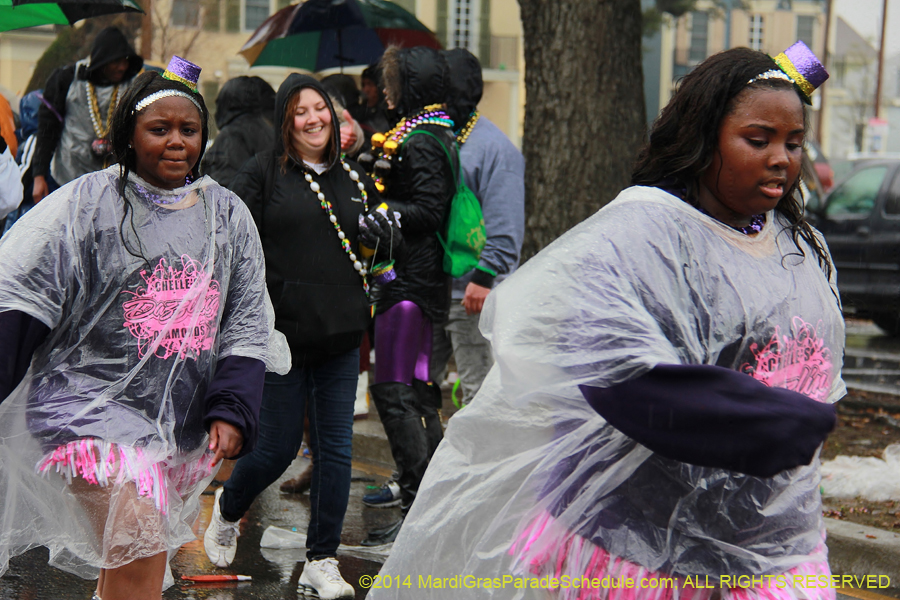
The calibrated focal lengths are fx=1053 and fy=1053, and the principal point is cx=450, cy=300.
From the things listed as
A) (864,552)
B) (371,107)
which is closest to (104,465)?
(864,552)

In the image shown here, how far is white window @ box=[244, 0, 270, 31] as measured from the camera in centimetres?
3250

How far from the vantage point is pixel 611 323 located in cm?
197

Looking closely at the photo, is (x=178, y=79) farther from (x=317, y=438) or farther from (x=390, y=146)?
(x=390, y=146)

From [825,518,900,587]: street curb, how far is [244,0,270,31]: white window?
3039 centimetres


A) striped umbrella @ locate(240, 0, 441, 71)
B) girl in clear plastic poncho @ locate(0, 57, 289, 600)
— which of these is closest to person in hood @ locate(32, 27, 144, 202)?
striped umbrella @ locate(240, 0, 441, 71)

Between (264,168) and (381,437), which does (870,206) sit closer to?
(381,437)

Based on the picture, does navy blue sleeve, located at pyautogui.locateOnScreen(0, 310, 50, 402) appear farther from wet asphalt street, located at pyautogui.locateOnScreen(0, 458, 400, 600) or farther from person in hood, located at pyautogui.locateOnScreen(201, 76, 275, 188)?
person in hood, located at pyautogui.locateOnScreen(201, 76, 275, 188)

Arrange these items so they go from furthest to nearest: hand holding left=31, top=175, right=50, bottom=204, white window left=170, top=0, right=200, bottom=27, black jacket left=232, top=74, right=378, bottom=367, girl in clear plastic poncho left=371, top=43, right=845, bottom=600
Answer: white window left=170, top=0, right=200, bottom=27 < hand holding left=31, top=175, right=50, bottom=204 < black jacket left=232, top=74, right=378, bottom=367 < girl in clear plastic poncho left=371, top=43, right=845, bottom=600

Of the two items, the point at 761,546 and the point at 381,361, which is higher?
the point at 761,546

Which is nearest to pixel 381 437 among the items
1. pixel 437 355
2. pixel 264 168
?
pixel 437 355

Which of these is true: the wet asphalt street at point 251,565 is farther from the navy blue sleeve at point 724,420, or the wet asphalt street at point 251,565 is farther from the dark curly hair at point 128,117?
the navy blue sleeve at point 724,420

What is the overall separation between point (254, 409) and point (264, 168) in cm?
135

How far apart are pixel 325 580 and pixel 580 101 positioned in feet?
13.1

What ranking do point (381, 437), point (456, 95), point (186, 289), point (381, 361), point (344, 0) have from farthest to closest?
point (344, 0) → point (381, 437) → point (456, 95) → point (381, 361) → point (186, 289)
